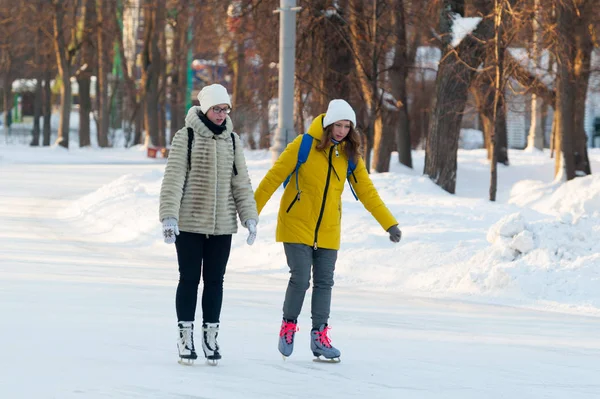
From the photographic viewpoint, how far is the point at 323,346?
7422mm

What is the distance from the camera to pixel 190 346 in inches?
276

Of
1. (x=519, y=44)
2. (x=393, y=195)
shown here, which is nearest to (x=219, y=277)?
(x=393, y=195)

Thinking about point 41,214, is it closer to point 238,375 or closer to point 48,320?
point 48,320

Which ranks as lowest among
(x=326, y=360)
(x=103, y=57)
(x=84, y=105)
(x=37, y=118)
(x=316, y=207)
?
(x=326, y=360)

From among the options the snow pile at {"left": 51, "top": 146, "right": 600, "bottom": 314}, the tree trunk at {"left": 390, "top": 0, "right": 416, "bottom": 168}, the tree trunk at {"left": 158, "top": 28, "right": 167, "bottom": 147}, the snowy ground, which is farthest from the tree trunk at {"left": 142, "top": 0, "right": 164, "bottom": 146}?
the snow pile at {"left": 51, "top": 146, "right": 600, "bottom": 314}

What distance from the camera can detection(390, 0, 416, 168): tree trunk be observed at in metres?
28.4

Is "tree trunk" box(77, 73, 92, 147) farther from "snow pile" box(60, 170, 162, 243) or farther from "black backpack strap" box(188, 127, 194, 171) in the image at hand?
"black backpack strap" box(188, 127, 194, 171)

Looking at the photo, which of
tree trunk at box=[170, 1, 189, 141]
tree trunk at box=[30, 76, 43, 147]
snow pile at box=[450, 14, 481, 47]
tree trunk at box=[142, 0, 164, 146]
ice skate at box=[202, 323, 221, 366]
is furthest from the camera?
tree trunk at box=[30, 76, 43, 147]

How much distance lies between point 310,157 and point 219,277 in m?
0.90

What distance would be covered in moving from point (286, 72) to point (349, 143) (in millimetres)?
10359

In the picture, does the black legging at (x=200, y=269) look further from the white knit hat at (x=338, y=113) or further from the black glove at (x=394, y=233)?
the black glove at (x=394, y=233)

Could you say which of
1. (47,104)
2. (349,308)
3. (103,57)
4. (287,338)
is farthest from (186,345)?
A: (47,104)

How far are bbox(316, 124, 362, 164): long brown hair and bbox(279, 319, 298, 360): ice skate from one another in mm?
1056

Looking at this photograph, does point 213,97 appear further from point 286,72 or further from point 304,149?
point 286,72
